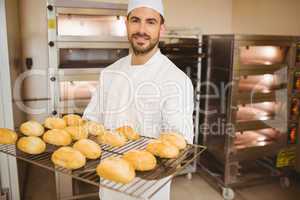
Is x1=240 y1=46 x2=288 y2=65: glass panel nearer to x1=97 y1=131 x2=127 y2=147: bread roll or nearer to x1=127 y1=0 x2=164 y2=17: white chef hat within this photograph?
x1=127 y1=0 x2=164 y2=17: white chef hat

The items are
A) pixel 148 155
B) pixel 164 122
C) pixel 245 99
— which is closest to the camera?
pixel 148 155

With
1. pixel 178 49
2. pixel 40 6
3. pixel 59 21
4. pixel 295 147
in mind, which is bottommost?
pixel 295 147

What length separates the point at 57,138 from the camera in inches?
39.1

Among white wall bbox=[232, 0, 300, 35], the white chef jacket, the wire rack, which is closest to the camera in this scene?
the wire rack

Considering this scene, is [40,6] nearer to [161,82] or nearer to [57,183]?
[57,183]

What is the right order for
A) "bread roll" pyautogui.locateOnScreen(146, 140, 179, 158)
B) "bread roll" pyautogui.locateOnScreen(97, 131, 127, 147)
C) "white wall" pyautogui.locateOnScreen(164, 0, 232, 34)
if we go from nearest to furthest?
"bread roll" pyautogui.locateOnScreen(146, 140, 179, 158)
"bread roll" pyautogui.locateOnScreen(97, 131, 127, 147)
"white wall" pyautogui.locateOnScreen(164, 0, 232, 34)

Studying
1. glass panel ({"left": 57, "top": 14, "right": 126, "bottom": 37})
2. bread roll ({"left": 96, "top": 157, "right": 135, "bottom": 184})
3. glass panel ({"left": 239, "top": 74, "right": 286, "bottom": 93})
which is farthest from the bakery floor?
bread roll ({"left": 96, "top": 157, "right": 135, "bottom": 184})

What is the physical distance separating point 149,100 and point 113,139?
475mm

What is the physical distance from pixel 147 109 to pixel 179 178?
5.48 feet

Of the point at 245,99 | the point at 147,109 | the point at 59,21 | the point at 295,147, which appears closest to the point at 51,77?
the point at 59,21

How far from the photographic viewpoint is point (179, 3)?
3.08 meters

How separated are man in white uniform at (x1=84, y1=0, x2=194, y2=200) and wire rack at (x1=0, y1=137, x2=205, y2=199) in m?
0.36

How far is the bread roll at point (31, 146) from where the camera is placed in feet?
3.00

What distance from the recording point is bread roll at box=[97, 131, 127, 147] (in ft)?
3.33
